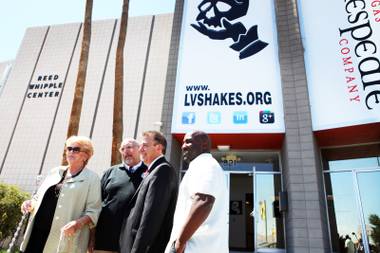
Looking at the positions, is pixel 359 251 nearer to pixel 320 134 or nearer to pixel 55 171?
pixel 320 134

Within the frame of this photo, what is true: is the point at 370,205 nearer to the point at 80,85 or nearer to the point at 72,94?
the point at 80,85

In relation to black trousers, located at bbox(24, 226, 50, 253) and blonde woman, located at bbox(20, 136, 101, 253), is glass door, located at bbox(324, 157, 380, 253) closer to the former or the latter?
blonde woman, located at bbox(20, 136, 101, 253)

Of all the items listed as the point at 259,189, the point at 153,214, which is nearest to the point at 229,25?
the point at 259,189

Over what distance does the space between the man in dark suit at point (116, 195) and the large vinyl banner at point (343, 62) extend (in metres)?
5.50

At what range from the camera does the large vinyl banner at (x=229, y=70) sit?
7.69 meters

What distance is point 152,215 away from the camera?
7.32ft

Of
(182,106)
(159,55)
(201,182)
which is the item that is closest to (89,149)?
(201,182)

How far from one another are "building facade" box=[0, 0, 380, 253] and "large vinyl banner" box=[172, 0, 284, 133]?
0.03m

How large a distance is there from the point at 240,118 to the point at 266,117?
2.28 feet

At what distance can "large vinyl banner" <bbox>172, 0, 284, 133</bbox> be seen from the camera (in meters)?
7.69

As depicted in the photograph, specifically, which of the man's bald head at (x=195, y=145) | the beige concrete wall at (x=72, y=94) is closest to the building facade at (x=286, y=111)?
the beige concrete wall at (x=72, y=94)

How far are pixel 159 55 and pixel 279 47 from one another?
6.11 metres

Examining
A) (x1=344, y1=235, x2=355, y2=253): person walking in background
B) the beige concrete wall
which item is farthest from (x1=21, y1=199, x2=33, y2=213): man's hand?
the beige concrete wall

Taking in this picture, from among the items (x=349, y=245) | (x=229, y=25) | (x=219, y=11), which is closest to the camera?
(x=349, y=245)
